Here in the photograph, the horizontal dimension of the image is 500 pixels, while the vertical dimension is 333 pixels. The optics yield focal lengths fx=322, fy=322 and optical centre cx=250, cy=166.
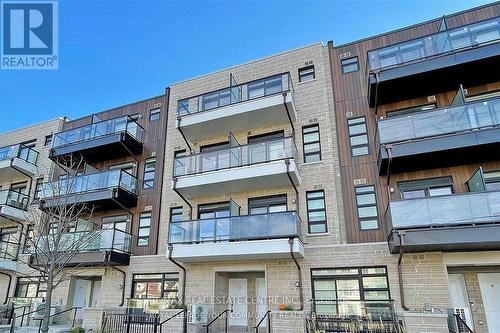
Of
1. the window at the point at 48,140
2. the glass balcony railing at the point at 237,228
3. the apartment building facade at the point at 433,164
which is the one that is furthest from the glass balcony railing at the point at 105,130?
the apartment building facade at the point at 433,164

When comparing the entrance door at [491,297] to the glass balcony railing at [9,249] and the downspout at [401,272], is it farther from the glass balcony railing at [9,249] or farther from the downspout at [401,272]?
the glass balcony railing at [9,249]

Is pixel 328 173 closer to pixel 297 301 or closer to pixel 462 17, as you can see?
pixel 297 301

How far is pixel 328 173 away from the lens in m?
11.8

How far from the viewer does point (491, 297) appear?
9.59m

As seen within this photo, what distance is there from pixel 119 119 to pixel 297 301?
38.2 ft

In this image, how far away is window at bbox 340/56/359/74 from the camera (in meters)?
12.9

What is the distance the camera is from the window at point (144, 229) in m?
14.1

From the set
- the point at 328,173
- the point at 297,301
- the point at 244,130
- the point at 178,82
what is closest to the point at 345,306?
the point at 297,301

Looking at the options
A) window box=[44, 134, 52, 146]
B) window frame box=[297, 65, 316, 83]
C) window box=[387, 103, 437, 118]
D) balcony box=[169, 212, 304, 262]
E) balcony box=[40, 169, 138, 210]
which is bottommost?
balcony box=[169, 212, 304, 262]

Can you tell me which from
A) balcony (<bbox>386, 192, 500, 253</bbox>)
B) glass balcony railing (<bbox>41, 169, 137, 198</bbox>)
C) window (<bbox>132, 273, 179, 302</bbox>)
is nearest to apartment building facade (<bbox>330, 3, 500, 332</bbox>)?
balcony (<bbox>386, 192, 500, 253</bbox>)

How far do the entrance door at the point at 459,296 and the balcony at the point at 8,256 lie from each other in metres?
18.0

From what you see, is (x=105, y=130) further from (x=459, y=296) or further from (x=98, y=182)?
(x=459, y=296)

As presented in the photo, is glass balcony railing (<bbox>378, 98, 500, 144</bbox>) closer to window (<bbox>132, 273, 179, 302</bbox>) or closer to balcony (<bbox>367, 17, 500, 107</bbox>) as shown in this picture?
balcony (<bbox>367, 17, 500, 107</bbox>)

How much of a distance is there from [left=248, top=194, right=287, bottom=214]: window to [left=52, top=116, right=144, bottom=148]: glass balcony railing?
7.01 meters
